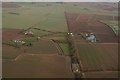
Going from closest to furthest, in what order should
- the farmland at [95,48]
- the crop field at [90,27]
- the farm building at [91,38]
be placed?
1. the farmland at [95,48]
2. the farm building at [91,38]
3. the crop field at [90,27]

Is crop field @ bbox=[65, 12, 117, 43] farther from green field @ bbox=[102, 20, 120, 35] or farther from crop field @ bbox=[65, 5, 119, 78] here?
green field @ bbox=[102, 20, 120, 35]

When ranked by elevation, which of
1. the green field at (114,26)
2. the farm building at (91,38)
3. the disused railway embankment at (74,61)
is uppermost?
the green field at (114,26)

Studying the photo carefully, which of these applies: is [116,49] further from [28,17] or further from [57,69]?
[28,17]

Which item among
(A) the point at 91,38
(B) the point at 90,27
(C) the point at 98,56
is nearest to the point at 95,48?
(C) the point at 98,56

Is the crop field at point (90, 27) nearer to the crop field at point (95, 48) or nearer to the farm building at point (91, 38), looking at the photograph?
the crop field at point (95, 48)

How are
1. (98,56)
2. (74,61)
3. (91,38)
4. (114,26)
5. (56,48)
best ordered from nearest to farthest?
(74,61) < (98,56) < (56,48) < (91,38) < (114,26)

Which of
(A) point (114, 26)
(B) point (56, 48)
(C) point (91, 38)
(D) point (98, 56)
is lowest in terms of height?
(D) point (98, 56)

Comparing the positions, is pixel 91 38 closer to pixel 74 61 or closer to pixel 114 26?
pixel 74 61

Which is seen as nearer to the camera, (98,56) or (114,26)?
(98,56)

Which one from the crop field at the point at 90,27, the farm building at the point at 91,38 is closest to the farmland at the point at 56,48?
the crop field at the point at 90,27

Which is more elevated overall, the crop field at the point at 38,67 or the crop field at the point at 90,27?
the crop field at the point at 90,27
